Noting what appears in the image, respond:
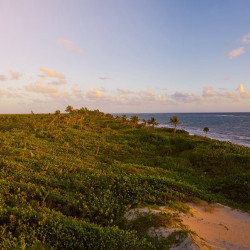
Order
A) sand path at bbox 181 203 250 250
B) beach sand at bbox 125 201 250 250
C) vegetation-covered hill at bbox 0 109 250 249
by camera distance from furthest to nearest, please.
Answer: sand path at bbox 181 203 250 250 → beach sand at bbox 125 201 250 250 → vegetation-covered hill at bbox 0 109 250 249

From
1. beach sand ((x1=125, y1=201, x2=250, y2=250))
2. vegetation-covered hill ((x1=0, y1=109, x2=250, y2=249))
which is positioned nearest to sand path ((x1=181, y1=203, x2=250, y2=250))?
beach sand ((x1=125, y1=201, x2=250, y2=250))

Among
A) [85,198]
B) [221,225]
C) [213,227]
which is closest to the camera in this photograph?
[213,227]

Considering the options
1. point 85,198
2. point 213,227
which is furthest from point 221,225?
point 85,198

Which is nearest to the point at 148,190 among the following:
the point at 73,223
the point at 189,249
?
the point at 189,249

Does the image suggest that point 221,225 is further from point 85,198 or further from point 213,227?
point 85,198

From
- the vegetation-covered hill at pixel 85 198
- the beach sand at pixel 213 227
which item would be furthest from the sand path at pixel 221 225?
the vegetation-covered hill at pixel 85 198

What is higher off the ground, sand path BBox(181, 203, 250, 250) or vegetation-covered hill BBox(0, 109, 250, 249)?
vegetation-covered hill BBox(0, 109, 250, 249)

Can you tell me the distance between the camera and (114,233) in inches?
300

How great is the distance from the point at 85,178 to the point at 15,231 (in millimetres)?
7024

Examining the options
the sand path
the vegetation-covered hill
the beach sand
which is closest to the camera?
the vegetation-covered hill

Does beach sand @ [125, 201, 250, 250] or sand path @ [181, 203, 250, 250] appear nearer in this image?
beach sand @ [125, 201, 250, 250]

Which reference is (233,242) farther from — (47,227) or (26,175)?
(26,175)

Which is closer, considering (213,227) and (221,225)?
(213,227)

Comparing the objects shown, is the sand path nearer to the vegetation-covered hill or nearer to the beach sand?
the beach sand
